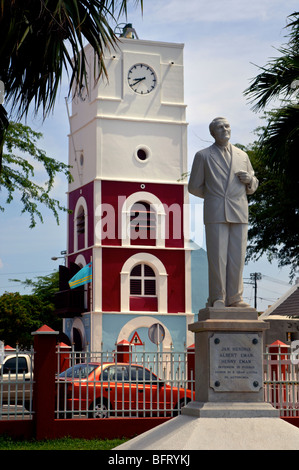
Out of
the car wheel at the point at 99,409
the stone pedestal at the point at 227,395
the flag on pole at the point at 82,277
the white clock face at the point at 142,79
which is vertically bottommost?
the car wheel at the point at 99,409

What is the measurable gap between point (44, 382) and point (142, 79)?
2878 centimetres

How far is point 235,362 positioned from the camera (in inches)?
423

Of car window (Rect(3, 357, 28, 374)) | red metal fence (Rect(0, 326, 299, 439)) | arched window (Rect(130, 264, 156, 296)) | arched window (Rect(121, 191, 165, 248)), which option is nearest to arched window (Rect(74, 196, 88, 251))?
arched window (Rect(121, 191, 165, 248))

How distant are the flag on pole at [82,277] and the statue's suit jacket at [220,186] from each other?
2892 centimetres

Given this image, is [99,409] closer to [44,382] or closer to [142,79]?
[44,382]

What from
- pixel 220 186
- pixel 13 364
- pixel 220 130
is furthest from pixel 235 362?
pixel 13 364

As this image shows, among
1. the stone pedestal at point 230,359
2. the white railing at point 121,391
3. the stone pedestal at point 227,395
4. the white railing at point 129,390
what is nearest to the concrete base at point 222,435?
the stone pedestal at point 227,395

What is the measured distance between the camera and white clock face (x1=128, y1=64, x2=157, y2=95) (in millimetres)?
41250

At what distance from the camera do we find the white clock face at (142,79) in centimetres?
4125

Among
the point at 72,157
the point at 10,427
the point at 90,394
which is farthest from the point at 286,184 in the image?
the point at 72,157

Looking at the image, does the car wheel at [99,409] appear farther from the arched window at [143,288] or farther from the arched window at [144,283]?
the arched window at [143,288]

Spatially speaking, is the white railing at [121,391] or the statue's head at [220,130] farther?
the white railing at [121,391]

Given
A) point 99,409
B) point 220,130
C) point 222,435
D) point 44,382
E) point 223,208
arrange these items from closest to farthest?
point 222,435, point 223,208, point 220,130, point 44,382, point 99,409

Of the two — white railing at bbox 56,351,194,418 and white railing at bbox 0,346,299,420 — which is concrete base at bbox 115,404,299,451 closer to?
white railing at bbox 56,351,194,418
